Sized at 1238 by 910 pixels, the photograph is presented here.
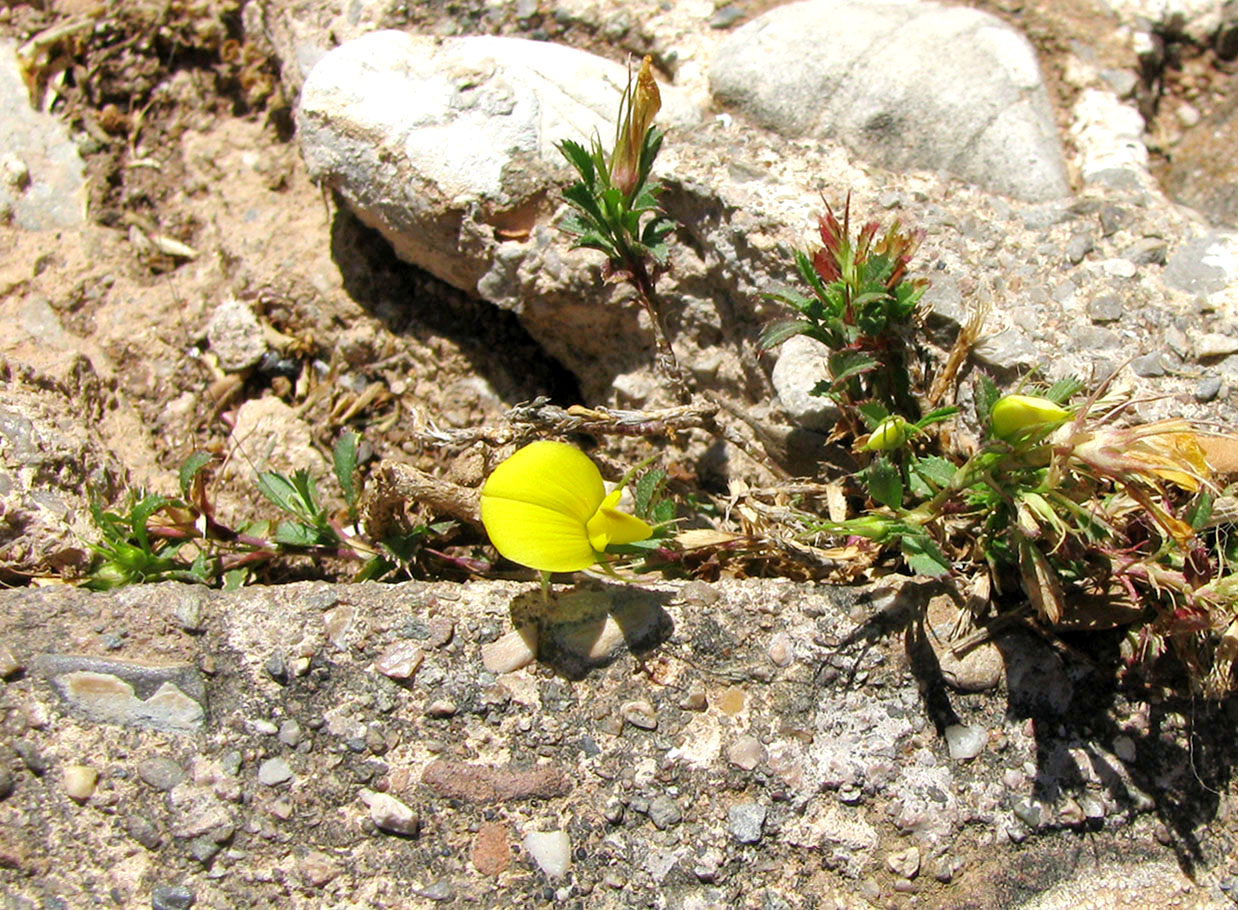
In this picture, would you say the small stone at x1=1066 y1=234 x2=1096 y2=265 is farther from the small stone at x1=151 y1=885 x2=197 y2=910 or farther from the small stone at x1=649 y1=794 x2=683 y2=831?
the small stone at x1=151 y1=885 x2=197 y2=910

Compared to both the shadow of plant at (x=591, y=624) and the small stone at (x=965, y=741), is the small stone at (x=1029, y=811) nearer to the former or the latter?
the small stone at (x=965, y=741)

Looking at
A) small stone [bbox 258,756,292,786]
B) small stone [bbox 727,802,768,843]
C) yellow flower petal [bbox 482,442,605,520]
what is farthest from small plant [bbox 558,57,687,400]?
small stone [bbox 258,756,292,786]

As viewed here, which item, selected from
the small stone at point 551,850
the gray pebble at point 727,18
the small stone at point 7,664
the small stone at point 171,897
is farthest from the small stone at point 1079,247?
the small stone at point 7,664

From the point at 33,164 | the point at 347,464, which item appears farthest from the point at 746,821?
the point at 33,164

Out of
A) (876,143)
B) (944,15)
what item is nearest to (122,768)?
(876,143)

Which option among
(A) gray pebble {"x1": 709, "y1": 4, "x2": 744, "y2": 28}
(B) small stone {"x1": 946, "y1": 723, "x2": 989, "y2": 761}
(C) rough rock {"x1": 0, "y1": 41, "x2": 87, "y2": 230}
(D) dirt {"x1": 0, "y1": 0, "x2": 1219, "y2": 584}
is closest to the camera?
(B) small stone {"x1": 946, "y1": 723, "x2": 989, "y2": 761}
